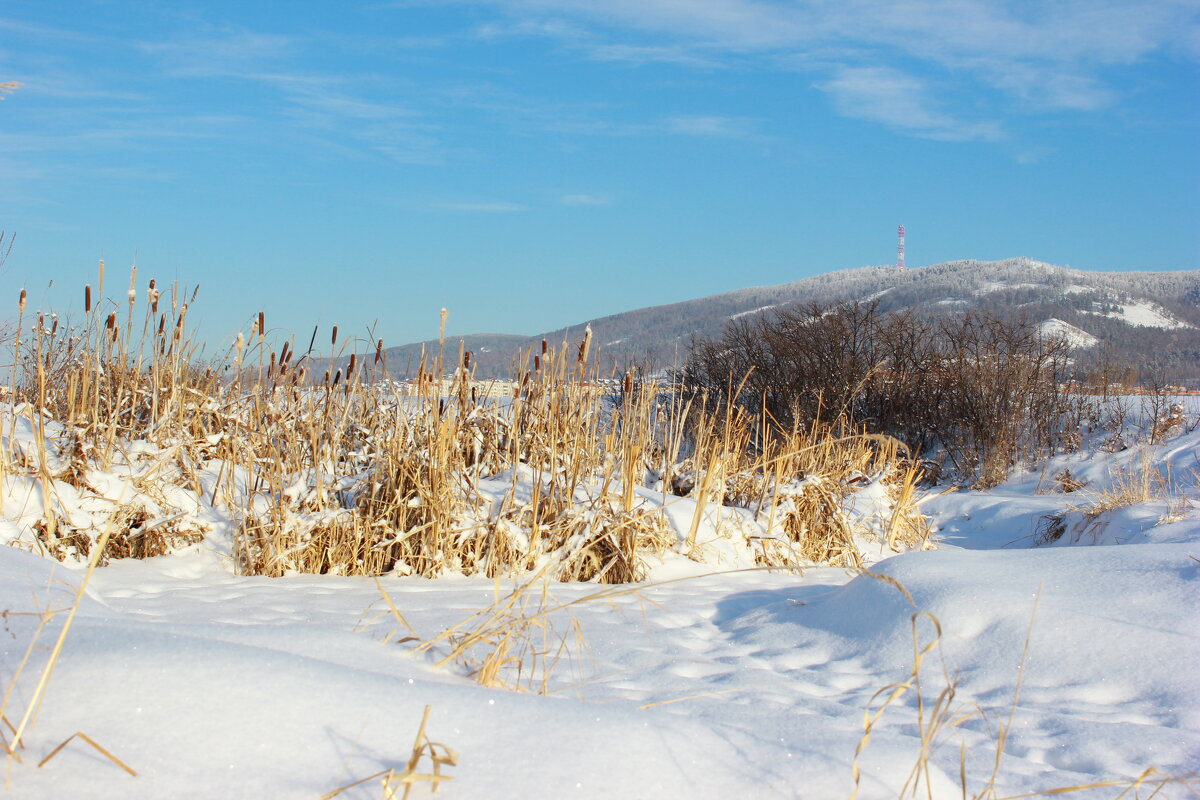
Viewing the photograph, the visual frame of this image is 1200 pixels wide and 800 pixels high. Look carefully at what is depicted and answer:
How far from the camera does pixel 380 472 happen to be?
390 centimetres

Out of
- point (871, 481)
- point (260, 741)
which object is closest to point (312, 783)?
point (260, 741)

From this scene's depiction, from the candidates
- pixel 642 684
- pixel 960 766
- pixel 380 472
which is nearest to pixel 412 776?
pixel 960 766

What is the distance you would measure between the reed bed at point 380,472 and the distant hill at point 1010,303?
980 inches

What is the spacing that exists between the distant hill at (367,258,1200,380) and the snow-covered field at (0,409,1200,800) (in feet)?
87.3

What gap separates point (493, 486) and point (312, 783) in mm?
3075

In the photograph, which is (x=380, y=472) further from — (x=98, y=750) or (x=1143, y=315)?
(x=1143, y=315)

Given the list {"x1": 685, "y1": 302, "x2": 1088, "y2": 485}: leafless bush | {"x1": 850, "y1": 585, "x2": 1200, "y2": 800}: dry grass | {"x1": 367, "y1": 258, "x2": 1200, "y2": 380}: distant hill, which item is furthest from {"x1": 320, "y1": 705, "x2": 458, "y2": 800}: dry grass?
{"x1": 367, "y1": 258, "x2": 1200, "y2": 380}: distant hill

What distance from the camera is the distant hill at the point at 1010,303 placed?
3534cm

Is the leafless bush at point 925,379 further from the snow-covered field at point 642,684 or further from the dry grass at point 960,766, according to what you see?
the dry grass at point 960,766

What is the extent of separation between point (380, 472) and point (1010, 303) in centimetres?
5214

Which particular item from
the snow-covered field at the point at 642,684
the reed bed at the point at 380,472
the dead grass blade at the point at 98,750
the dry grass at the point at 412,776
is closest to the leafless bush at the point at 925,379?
the reed bed at the point at 380,472

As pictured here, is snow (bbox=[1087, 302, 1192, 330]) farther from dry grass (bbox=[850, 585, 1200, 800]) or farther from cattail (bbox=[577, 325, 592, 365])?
dry grass (bbox=[850, 585, 1200, 800])

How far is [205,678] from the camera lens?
1283mm

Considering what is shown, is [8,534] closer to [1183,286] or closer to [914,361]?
[914,361]
